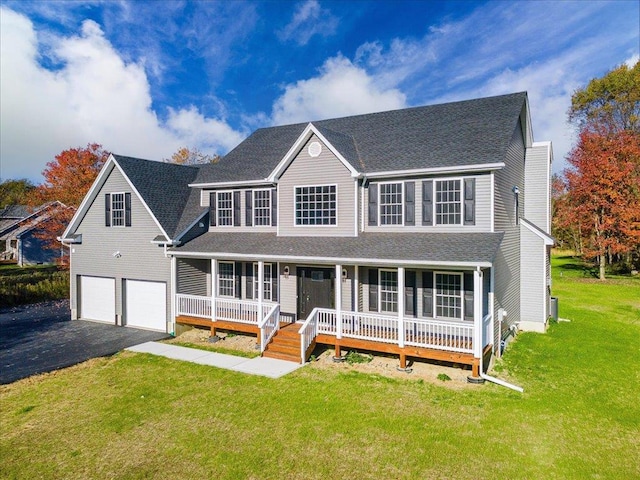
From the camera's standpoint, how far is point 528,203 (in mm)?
17812

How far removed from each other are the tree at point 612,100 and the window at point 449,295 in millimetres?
36327

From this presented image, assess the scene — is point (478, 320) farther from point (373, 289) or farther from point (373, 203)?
point (373, 203)

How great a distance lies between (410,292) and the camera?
45.1 ft

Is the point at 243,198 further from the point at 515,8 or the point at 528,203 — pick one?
the point at 515,8

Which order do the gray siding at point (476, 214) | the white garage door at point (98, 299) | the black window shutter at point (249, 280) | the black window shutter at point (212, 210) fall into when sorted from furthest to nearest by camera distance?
the white garage door at point (98, 299) → the black window shutter at point (212, 210) → the black window shutter at point (249, 280) → the gray siding at point (476, 214)

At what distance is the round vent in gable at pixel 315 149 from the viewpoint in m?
15.1

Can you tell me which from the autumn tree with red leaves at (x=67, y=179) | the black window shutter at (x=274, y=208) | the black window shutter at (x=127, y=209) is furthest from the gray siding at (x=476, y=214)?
the autumn tree with red leaves at (x=67, y=179)

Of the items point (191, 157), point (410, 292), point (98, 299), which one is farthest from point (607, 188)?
point (191, 157)

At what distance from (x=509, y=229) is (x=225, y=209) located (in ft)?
39.0

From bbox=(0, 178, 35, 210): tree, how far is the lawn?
Answer: 8008 cm

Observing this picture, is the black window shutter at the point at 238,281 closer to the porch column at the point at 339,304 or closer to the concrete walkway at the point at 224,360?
the concrete walkway at the point at 224,360

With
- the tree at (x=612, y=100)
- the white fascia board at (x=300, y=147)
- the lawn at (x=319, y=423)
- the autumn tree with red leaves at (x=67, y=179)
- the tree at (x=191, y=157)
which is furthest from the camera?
the tree at (x=191, y=157)

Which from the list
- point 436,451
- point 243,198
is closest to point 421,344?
point 436,451

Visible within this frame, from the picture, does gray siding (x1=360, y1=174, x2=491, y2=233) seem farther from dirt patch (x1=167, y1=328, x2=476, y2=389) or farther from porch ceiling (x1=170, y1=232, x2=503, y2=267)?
dirt patch (x1=167, y1=328, x2=476, y2=389)
